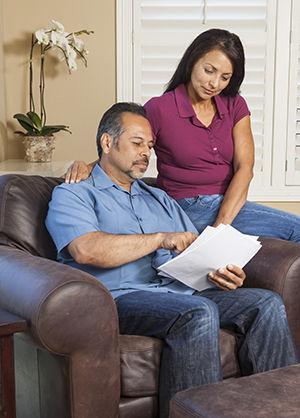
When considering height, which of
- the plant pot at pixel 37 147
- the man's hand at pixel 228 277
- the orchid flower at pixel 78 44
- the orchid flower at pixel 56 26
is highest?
the orchid flower at pixel 56 26

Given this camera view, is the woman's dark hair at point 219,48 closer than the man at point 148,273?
No

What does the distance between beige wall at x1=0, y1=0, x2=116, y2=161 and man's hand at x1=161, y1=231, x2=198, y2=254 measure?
164 centimetres

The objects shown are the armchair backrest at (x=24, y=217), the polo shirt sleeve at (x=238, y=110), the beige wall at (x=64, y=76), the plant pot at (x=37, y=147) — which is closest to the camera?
the armchair backrest at (x=24, y=217)

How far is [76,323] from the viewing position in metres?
1.09

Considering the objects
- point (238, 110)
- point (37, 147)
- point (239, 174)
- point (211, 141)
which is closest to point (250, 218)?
point (239, 174)

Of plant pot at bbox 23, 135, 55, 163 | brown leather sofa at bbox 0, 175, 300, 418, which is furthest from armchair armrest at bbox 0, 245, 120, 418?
plant pot at bbox 23, 135, 55, 163

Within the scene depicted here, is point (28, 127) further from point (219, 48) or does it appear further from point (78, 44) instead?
point (219, 48)

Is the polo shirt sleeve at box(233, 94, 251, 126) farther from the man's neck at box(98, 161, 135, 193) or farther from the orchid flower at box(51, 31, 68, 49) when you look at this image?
the orchid flower at box(51, 31, 68, 49)

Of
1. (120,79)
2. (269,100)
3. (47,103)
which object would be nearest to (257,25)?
(269,100)

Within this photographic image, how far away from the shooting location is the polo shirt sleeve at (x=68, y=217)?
4.58ft

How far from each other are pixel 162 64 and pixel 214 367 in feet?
6.97

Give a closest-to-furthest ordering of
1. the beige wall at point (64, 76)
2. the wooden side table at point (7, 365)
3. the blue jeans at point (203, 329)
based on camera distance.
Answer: the wooden side table at point (7, 365) → the blue jeans at point (203, 329) → the beige wall at point (64, 76)

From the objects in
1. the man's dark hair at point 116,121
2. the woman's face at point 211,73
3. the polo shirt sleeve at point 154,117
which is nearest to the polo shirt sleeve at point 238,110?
the woman's face at point 211,73

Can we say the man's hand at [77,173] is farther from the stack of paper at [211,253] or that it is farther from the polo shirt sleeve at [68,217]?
the stack of paper at [211,253]
